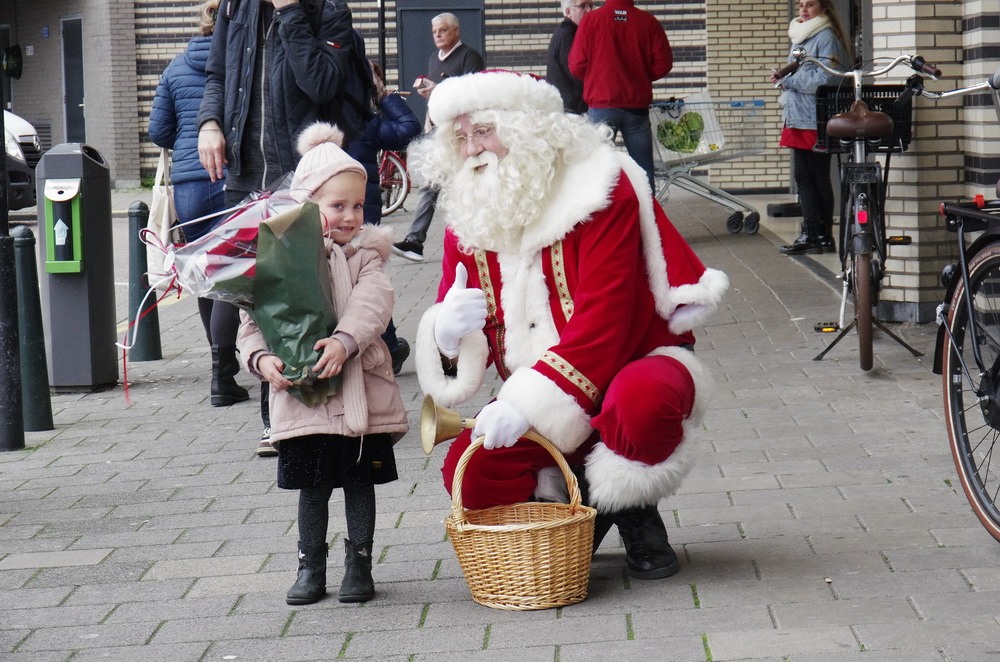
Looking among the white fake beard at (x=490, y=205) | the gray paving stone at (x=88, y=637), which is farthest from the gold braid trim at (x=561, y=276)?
A: the gray paving stone at (x=88, y=637)

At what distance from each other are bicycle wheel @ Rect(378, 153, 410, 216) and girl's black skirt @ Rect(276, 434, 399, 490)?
11518mm

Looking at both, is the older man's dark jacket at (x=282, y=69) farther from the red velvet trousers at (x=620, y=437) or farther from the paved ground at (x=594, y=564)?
the red velvet trousers at (x=620, y=437)

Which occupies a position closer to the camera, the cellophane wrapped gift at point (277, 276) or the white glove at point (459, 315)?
the cellophane wrapped gift at point (277, 276)

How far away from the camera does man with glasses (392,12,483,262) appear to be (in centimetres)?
1171

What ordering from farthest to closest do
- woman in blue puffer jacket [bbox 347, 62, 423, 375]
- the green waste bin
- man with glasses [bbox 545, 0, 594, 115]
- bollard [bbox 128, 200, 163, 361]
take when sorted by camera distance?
1. man with glasses [bbox 545, 0, 594, 115]
2. bollard [bbox 128, 200, 163, 361]
3. the green waste bin
4. woman in blue puffer jacket [bbox 347, 62, 423, 375]

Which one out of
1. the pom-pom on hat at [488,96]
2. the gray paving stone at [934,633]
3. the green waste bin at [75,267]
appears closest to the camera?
the gray paving stone at [934,633]

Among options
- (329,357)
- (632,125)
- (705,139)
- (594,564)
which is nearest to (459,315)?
(329,357)

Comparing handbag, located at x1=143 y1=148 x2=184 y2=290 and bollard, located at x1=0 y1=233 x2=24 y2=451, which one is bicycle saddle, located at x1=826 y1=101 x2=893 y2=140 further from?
bollard, located at x1=0 y1=233 x2=24 y2=451

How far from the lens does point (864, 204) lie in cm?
682

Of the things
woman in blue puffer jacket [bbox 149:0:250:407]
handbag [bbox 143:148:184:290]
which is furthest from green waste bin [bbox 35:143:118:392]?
woman in blue puffer jacket [bbox 149:0:250:407]

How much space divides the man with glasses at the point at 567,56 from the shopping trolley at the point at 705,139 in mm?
691

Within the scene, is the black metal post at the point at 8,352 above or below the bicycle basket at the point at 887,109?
below

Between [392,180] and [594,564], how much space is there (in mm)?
11834

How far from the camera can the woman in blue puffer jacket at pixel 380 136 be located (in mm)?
6504
